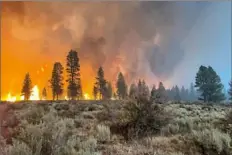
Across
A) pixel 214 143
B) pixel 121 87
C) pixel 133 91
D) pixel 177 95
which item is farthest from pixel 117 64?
pixel 214 143

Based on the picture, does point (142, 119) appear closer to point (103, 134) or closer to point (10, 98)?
point (103, 134)

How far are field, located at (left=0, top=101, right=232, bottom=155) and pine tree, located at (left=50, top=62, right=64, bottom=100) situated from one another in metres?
0.29

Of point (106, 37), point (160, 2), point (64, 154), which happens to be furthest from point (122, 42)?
point (64, 154)

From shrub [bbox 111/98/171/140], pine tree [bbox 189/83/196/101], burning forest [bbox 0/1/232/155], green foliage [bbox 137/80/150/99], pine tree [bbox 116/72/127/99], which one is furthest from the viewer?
pine tree [bbox 189/83/196/101]

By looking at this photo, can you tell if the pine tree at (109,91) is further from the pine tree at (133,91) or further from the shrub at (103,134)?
the shrub at (103,134)

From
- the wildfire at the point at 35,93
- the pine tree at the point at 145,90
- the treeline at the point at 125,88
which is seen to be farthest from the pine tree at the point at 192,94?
the wildfire at the point at 35,93

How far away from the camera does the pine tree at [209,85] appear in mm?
4930

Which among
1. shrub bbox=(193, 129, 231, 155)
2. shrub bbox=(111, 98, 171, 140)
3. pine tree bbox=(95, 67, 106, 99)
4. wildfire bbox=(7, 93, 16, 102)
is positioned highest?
pine tree bbox=(95, 67, 106, 99)

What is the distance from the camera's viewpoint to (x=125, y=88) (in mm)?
5031

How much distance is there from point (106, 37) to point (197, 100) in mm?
2085

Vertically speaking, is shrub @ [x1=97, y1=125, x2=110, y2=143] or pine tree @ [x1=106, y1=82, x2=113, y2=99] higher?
pine tree @ [x1=106, y1=82, x2=113, y2=99]

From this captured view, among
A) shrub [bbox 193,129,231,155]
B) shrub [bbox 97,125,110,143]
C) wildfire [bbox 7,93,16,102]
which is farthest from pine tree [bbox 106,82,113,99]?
shrub [bbox 193,129,231,155]

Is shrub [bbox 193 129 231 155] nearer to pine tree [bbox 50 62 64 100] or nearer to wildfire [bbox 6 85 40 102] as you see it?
pine tree [bbox 50 62 64 100]

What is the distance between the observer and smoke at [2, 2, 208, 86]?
4.68 m
